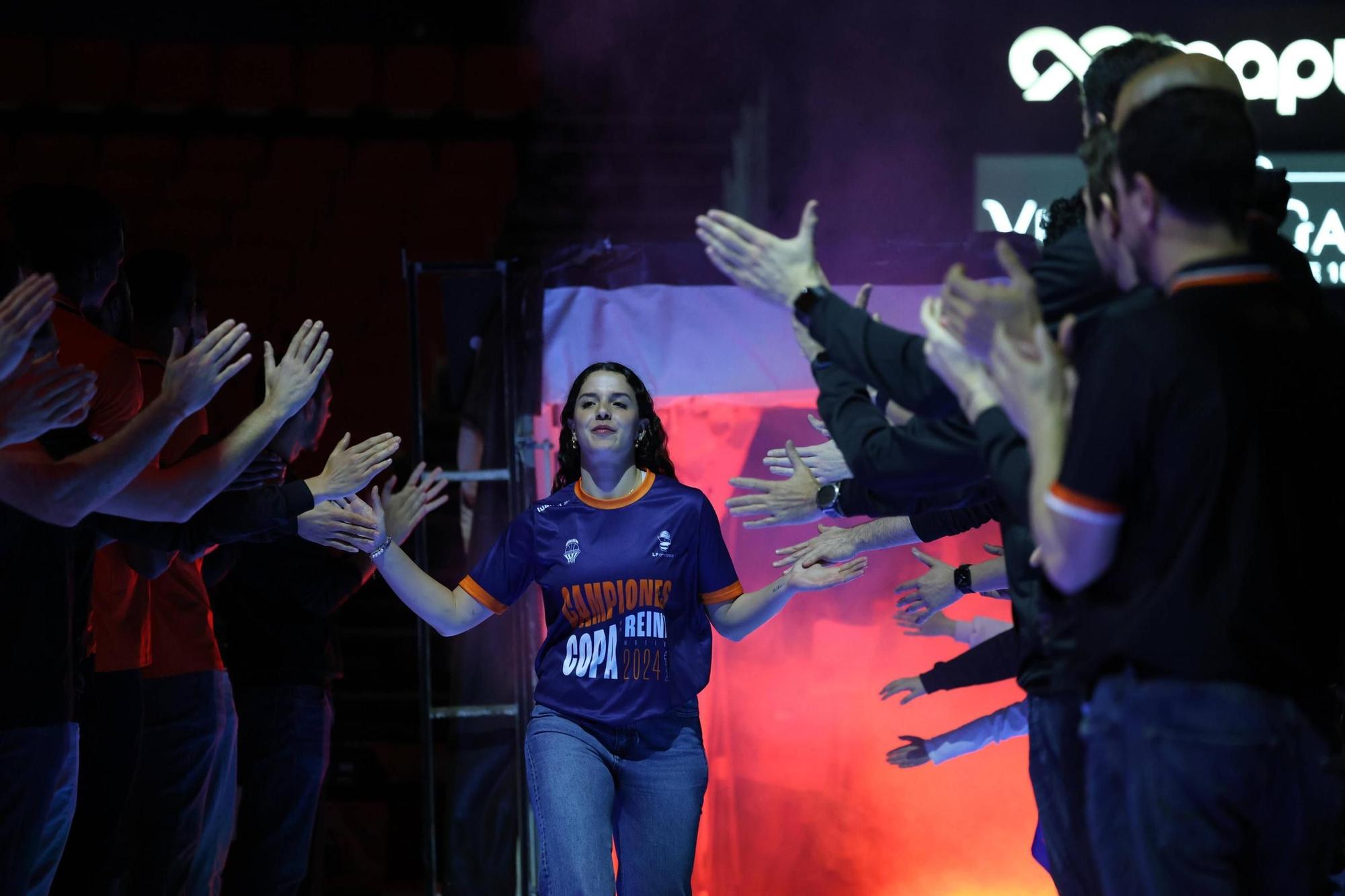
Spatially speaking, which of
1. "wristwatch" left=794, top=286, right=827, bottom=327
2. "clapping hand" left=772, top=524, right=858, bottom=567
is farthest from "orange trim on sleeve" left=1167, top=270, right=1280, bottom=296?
"clapping hand" left=772, top=524, right=858, bottom=567

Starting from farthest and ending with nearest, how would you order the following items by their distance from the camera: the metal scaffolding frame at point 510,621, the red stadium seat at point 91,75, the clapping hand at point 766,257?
1. the red stadium seat at point 91,75
2. the metal scaffolding frame at point 510,621
3. the clapping hand at point 766,257

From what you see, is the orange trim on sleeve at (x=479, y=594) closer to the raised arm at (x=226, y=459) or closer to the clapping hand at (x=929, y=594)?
the raised arm at (x=226, y=459)

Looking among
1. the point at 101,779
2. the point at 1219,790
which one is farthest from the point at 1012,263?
the point at 101,779

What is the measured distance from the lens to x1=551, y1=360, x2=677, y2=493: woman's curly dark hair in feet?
12.2

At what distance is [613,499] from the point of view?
353 cm

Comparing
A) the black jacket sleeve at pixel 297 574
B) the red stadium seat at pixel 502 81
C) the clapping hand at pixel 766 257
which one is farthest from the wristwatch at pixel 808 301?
the red stadium seat at pixel 502 81

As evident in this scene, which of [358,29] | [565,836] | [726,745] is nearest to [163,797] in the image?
[565,836]

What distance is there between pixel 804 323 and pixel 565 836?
1.48m

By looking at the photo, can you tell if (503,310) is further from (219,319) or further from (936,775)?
(219,319)

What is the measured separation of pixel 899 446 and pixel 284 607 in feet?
8.21

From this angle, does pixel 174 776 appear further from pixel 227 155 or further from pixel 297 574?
pixel 227 155

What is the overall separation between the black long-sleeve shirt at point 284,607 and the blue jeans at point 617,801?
1.02m

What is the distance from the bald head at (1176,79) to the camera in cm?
168

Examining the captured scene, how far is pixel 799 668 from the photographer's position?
177 inches
